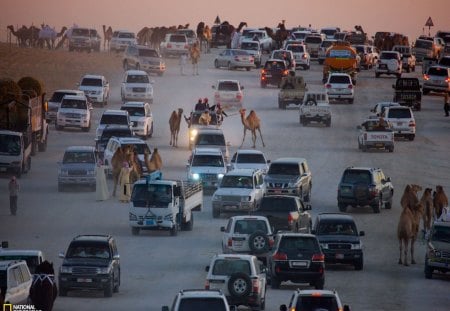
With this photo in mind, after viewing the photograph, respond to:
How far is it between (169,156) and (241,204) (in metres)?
14.9

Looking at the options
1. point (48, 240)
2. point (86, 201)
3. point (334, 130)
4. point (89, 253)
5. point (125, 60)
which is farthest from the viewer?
point (125, 60)

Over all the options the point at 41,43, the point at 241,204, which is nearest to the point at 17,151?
the point at 241,204

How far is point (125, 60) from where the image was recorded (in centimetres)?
9812

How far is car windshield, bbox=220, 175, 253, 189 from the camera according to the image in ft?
172

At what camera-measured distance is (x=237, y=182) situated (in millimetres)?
52688

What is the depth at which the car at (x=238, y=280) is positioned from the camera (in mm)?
35219

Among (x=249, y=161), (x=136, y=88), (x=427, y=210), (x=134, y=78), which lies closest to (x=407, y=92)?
(x=136, y=88)

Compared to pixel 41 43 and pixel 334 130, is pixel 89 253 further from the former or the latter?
pixel 41 43

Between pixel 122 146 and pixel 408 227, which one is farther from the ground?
pixel 122 146

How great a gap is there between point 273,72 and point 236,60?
954 cm

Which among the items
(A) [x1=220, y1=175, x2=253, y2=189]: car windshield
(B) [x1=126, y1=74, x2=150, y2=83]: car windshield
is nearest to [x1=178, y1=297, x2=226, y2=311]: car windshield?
(A) [x1=220, y1=175, x2=253, y2=189]: car windshield

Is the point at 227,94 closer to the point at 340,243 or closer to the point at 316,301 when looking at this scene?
the point at 340,243

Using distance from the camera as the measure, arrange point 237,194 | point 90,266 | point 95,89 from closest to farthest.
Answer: point 90,266, point 237,194, point 95,89

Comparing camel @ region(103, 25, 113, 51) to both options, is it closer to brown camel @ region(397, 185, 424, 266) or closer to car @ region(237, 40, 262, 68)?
car @ region(237, 40, 262, 68)
